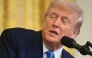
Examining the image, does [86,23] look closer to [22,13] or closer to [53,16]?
[22,13]

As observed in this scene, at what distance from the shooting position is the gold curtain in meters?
1.56

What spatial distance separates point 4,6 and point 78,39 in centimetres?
84

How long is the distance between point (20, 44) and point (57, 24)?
0.78ft

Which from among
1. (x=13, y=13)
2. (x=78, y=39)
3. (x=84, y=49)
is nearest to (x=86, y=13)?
(x=78, y=39)

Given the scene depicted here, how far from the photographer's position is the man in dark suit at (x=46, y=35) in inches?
44.1

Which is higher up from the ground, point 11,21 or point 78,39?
point 11,21

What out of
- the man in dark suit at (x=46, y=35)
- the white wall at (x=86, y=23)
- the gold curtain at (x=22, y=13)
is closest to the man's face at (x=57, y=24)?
the man in dark suit at (x=46, y=35)

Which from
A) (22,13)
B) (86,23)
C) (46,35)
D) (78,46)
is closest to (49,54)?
(46,35)

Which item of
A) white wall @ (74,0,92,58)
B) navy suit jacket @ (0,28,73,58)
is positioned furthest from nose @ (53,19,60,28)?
white wall @ (74,0,92,58)

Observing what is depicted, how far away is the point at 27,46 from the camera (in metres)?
1.16

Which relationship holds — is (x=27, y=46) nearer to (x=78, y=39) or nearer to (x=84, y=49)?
(x=84, y=49)

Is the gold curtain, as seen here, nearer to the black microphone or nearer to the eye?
the eye

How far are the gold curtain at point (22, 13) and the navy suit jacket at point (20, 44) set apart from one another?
1.27 feet

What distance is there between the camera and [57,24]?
3.69 feet
